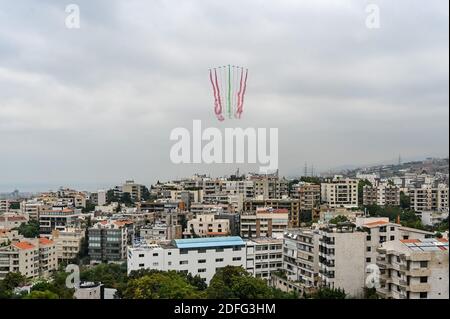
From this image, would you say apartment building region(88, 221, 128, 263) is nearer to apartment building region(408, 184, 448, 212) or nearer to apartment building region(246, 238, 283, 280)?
apartment building region(246, 238, 283, 280)

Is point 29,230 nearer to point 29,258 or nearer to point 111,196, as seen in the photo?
point 29,258

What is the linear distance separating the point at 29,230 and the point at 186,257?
4674mm

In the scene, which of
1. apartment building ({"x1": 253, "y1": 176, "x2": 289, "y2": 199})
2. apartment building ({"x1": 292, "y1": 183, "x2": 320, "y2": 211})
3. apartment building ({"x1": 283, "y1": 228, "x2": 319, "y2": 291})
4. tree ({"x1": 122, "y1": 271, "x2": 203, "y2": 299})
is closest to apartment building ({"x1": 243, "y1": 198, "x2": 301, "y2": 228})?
apartment building ({"x1": 292, "y1": 183, "x2": 320, "y2": 211})

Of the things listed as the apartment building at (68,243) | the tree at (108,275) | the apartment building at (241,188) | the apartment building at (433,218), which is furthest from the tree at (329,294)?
the apartment building at (241,188)

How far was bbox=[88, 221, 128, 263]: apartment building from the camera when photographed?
303 inches

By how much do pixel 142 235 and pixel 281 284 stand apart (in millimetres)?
2964

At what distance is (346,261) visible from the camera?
495 cm

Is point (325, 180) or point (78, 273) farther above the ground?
point (325, 180)

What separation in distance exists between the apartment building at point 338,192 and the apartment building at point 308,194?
22 cm

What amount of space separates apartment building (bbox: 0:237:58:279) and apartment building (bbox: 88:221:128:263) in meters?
0.57

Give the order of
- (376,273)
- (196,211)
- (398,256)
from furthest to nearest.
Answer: (196,211), (376,273), (398,256)

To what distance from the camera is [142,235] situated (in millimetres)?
8102
